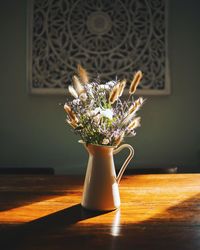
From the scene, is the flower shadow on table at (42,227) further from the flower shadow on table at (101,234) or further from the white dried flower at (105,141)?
the white dried flower at (105,141)

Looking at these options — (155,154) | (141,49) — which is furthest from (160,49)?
(155,154)

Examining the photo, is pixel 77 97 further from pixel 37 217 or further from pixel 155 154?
pixel 155 154

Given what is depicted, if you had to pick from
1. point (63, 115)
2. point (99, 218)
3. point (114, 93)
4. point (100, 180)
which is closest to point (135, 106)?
point (114, 93)

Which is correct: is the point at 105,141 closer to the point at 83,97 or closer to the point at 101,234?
the point at 83,97

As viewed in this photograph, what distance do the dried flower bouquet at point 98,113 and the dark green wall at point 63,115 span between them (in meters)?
1.56

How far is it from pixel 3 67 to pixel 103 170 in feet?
5.97

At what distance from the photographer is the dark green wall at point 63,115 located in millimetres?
2523

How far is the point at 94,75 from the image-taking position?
2502 millimetres

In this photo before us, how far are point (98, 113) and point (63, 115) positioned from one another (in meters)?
1.64

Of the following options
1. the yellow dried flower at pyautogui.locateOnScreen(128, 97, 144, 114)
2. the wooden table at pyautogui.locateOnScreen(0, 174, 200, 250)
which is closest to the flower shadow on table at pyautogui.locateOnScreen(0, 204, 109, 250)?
the wooden table at pyautogui.locateOnScreen(0, 174, 200, 250)

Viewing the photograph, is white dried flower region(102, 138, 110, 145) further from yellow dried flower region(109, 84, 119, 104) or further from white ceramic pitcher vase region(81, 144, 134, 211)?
yellow dried flower region(109, 84, 119, 104)

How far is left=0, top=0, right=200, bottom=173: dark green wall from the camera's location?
2.52m


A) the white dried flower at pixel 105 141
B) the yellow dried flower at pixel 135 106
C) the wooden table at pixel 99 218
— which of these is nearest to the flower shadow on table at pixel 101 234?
the wooden table at pixel 99 218

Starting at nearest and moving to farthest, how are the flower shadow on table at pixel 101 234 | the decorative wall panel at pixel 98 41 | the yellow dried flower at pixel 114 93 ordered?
the flower shadow on table at pixel 101 234, the yellow dried flower at pixel 114 93, the decorative wall panel at pixel 98 41
